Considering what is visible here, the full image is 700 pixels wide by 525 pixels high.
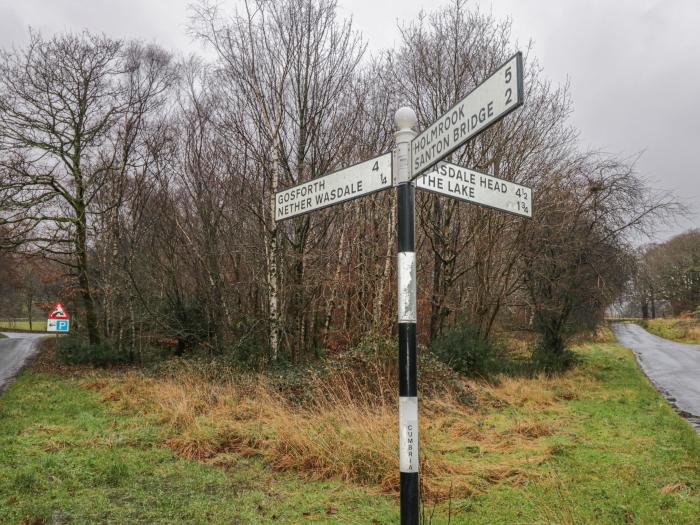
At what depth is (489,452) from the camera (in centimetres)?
686

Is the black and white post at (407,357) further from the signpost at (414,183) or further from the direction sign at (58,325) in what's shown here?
the direction sign at (58,325)

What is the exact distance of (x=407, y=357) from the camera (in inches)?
120

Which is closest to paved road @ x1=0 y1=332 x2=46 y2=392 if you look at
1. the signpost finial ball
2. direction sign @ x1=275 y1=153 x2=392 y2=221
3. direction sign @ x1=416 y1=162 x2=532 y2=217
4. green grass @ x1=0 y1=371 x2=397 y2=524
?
green grass @ x1=0 y1=371 x2=397 y2=524

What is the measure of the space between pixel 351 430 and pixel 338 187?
3.51 meters

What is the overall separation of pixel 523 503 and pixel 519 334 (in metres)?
14.7

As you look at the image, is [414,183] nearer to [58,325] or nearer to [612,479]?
[612,479]

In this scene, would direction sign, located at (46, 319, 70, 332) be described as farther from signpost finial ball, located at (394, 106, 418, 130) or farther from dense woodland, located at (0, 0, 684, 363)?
signpost finial ball, located at (394, 106, 418, 130)

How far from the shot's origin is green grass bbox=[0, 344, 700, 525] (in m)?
4.68

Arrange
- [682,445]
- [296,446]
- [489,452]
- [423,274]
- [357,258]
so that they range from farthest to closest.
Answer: [423,274]
[357,258]
[682,445]
[489,452]
[296,446]

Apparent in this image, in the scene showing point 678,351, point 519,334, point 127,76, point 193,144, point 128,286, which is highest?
point 127,76

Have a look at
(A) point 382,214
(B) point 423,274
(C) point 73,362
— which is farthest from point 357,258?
(C) point 73,362

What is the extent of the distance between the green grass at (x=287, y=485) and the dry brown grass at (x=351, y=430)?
0.16m

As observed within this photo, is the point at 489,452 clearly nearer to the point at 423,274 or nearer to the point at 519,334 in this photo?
the point at 423,274

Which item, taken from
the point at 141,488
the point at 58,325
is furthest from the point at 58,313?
the point at 141,488
